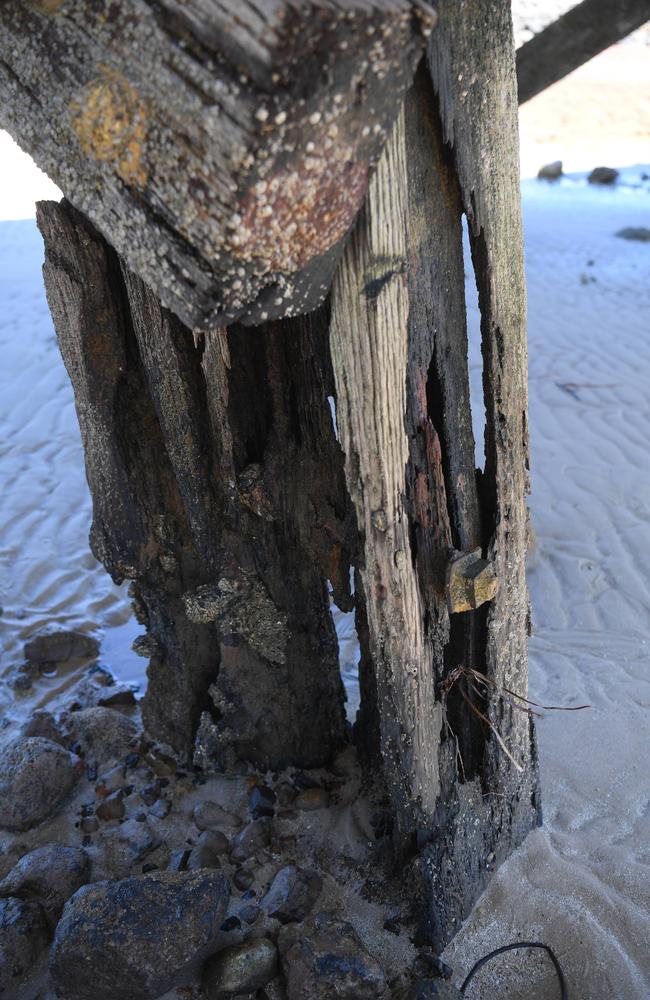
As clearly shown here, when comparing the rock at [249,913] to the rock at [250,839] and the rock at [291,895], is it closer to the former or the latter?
the rock at [291,895]

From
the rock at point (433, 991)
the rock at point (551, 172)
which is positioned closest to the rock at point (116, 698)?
the rock at point (433, 991)

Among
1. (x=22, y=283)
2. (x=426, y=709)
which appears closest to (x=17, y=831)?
(x=426, y=709)

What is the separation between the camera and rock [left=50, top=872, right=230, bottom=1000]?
7.57 feet

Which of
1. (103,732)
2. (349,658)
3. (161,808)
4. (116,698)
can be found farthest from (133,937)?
(349,658)

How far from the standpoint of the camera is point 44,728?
11.5ft

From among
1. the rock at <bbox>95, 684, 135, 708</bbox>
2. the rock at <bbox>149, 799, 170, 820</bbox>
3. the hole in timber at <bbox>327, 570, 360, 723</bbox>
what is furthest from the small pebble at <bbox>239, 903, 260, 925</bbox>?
the rock at <bbox>95, 684, 135, 708</bbox>

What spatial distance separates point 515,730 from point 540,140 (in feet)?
60.7

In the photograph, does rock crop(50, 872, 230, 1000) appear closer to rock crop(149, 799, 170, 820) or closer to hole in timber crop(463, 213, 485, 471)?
rock crop(149, 799, 170, 820)

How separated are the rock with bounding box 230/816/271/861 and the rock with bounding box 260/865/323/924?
0.15 metres

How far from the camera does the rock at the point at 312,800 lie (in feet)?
9.62

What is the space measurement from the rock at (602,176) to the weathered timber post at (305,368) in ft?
45.6

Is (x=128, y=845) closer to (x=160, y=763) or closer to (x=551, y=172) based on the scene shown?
(x=160, y=763)

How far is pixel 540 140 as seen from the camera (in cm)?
1855

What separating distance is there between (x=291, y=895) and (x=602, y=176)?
574 inches
